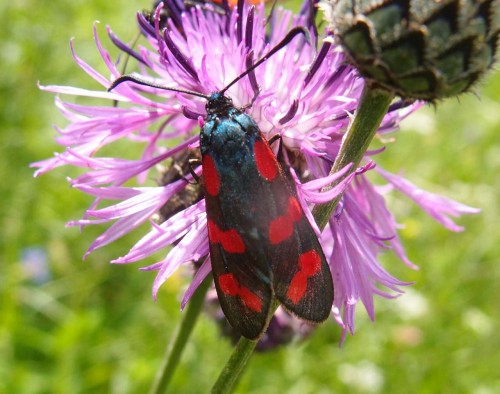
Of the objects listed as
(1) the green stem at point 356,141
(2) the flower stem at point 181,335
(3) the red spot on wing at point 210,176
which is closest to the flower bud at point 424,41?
(1) the green stem at point 356,141

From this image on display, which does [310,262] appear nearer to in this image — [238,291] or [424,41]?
[238,291]

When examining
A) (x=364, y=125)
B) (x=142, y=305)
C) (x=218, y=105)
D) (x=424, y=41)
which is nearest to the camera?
(x=424, y=41)

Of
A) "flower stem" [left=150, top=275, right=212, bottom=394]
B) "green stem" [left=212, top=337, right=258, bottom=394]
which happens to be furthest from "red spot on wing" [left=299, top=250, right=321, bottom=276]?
"flower stem" [left=150, top=275, right=212, bottom=394]

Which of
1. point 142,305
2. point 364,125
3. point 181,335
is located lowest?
point 142,305

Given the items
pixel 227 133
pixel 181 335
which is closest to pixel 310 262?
pixel 227 133

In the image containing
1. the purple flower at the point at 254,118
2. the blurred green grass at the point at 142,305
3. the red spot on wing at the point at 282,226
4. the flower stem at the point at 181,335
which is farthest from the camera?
the blurred green grass at the point at 142,305

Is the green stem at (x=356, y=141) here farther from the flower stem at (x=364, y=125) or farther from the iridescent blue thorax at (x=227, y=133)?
the iridescent blue thorax at (x=227, y=133)

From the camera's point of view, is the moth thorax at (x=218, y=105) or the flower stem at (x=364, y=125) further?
the moth thorax at (x=218, y=105)

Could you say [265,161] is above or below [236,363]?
above
